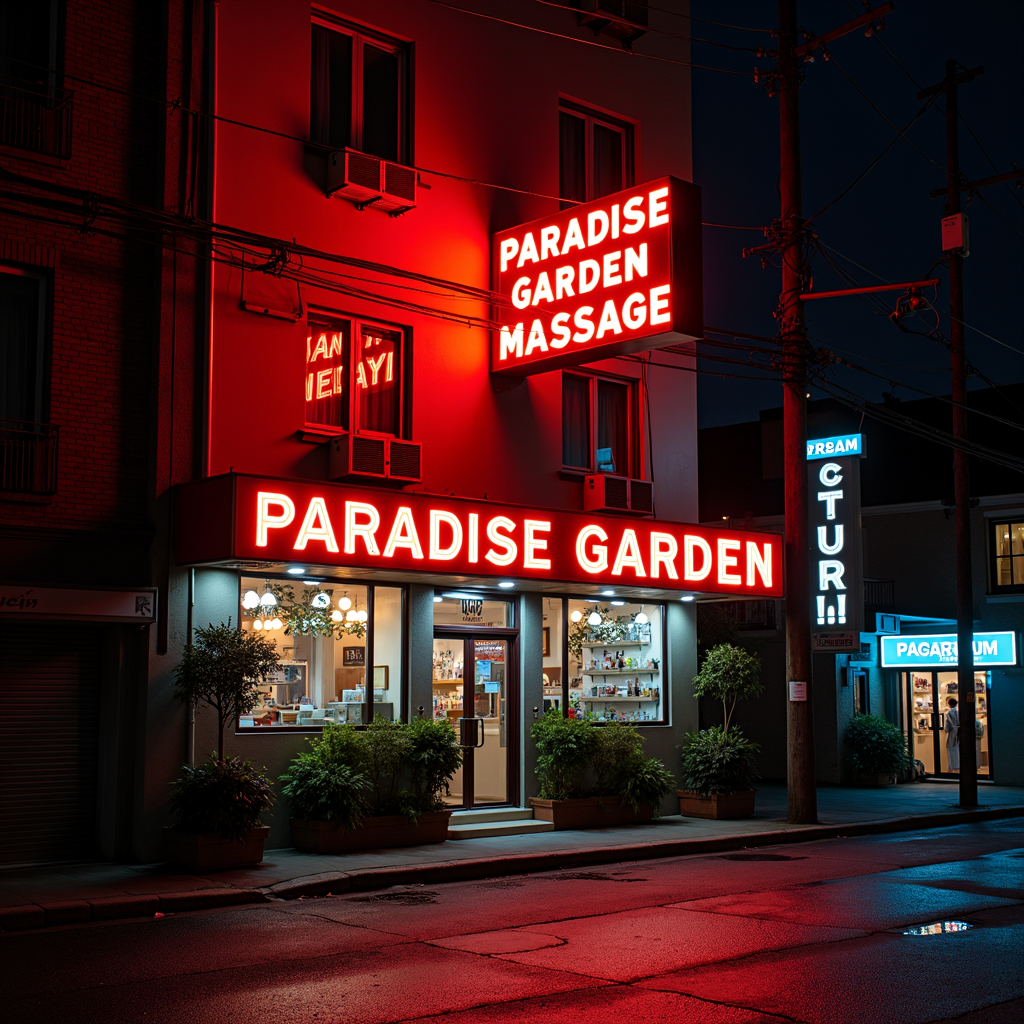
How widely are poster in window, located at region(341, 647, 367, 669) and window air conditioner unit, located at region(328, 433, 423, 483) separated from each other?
230 cm

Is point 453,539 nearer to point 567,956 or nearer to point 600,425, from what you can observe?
point 600,425

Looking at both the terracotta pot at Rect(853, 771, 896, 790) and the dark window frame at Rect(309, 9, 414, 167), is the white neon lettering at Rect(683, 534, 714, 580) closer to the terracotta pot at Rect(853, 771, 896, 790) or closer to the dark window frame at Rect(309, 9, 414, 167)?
the dark window frame at Rect(309, 9, 414, 167)

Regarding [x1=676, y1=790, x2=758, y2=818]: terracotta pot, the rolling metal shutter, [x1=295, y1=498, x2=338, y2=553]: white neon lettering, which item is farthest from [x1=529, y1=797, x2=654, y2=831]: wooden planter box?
the rolling metal shutter

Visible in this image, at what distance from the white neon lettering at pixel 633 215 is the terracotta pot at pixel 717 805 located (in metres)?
8.80

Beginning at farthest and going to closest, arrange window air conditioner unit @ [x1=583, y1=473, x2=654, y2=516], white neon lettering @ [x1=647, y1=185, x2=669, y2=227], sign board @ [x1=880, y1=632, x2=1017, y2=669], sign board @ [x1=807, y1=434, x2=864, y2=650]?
sign board @ [x1=880, y1=632, x2=1017, y2=669], sign board @ [x1=807, y1=434, x2=864, y2=650], window air conditioner unit @ [x1=583, y1=473, x2=654, y2=516], white neon lettering @ [x1=647, y1=185, x2=669, y2=227]

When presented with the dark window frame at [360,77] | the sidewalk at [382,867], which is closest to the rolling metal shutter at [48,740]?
the sidewalk at [382,867]

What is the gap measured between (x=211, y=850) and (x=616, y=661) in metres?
8.11

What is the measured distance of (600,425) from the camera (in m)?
19.2

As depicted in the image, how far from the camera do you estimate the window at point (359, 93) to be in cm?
1623

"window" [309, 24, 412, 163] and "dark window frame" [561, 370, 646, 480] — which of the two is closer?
"window" [309, 24, 412, 163]

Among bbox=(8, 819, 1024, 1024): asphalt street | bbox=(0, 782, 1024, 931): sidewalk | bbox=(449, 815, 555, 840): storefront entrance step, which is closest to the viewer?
bbox=(8, 819, 1024, 1024): asphalt street

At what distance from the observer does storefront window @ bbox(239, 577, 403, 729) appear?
49.2ft

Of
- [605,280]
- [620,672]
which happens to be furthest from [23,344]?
[620,672]

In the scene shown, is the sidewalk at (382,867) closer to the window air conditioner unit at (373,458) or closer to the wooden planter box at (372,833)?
the wooden planter box at (372,833)
